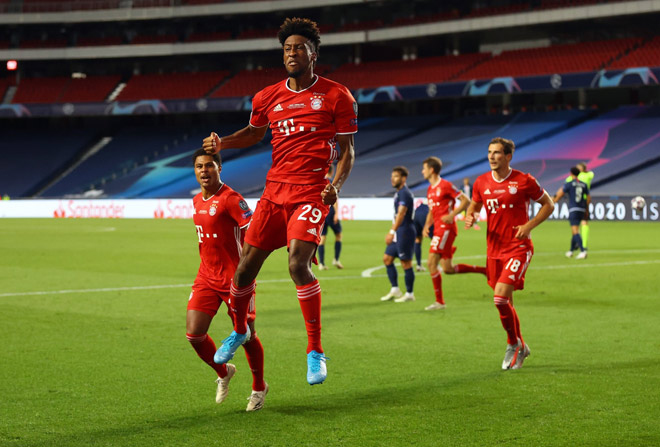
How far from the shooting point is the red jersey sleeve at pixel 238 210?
663 centimetres

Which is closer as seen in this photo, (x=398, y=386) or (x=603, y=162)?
(x=398, y=386)

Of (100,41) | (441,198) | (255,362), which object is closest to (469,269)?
(441,198)

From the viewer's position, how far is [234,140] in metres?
6.56

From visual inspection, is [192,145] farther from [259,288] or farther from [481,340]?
[481,340]

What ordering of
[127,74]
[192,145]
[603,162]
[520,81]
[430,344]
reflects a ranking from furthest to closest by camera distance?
[127,74] < [192,145] < [520,81] < [603,162] < [430,344]

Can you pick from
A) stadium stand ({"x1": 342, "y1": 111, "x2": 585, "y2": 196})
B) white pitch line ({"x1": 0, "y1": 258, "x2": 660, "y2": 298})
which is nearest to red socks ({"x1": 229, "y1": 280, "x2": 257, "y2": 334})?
white pitch line ({"x1": 0, "y1": 258, "x2": 660, "y2": 298})

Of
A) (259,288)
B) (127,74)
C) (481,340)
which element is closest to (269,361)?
(481,340)

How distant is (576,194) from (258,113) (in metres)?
16.1

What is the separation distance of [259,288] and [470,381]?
26.8ft

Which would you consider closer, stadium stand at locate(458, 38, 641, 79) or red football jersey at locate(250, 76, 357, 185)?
red football jersey at locate(250, 76, 357, 185)

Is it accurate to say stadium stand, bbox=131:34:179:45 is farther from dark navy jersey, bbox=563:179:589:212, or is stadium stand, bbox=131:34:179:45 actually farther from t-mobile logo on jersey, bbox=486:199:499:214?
t-mobile logo on jersey, bbox=486:199:499:214

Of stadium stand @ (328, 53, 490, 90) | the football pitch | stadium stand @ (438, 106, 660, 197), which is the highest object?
stadium stand @ (328, 53, 490, 90)

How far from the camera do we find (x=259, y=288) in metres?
15.4

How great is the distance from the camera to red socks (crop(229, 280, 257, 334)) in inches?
245
